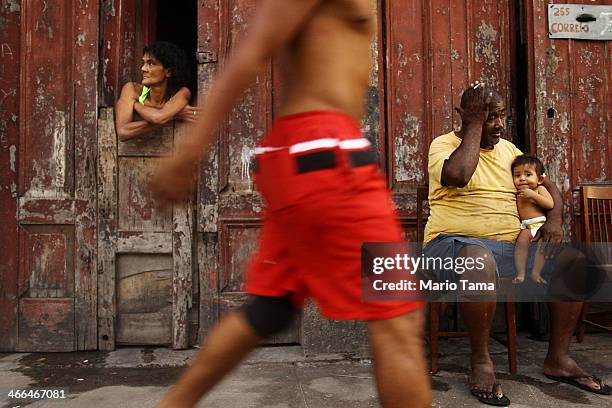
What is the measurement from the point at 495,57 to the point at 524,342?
6.53ft

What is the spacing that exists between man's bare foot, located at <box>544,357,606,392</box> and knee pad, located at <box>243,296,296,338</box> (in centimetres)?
205

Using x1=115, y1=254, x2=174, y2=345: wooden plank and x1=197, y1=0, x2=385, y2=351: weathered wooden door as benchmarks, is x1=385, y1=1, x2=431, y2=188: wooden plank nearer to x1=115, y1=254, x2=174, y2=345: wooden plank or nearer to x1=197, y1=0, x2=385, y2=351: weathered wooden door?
x1=197, y1=0, x2=385, y2=351: weathered wooden door

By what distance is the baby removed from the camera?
10.5ft

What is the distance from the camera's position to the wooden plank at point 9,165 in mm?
3711

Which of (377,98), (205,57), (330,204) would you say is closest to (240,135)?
(205,57)

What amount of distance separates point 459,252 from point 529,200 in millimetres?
609

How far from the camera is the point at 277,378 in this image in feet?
10.6

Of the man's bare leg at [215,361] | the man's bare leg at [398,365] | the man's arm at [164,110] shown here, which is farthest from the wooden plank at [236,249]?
the man's bare leg at [398,365]

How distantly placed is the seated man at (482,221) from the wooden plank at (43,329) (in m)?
2.34

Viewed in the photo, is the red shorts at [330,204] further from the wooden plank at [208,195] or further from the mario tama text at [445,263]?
the wooden plank at [208,195]

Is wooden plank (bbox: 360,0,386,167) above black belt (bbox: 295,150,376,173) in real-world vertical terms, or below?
above

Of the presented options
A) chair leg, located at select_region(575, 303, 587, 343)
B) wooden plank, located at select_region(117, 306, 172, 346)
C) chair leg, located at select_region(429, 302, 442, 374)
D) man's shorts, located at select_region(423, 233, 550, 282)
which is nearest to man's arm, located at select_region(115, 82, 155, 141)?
wooden plank, located at select_region(117, 306, 172, 346)

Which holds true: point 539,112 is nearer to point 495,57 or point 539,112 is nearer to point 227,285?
point 495,57

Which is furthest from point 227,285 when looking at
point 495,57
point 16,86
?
point 495,57
